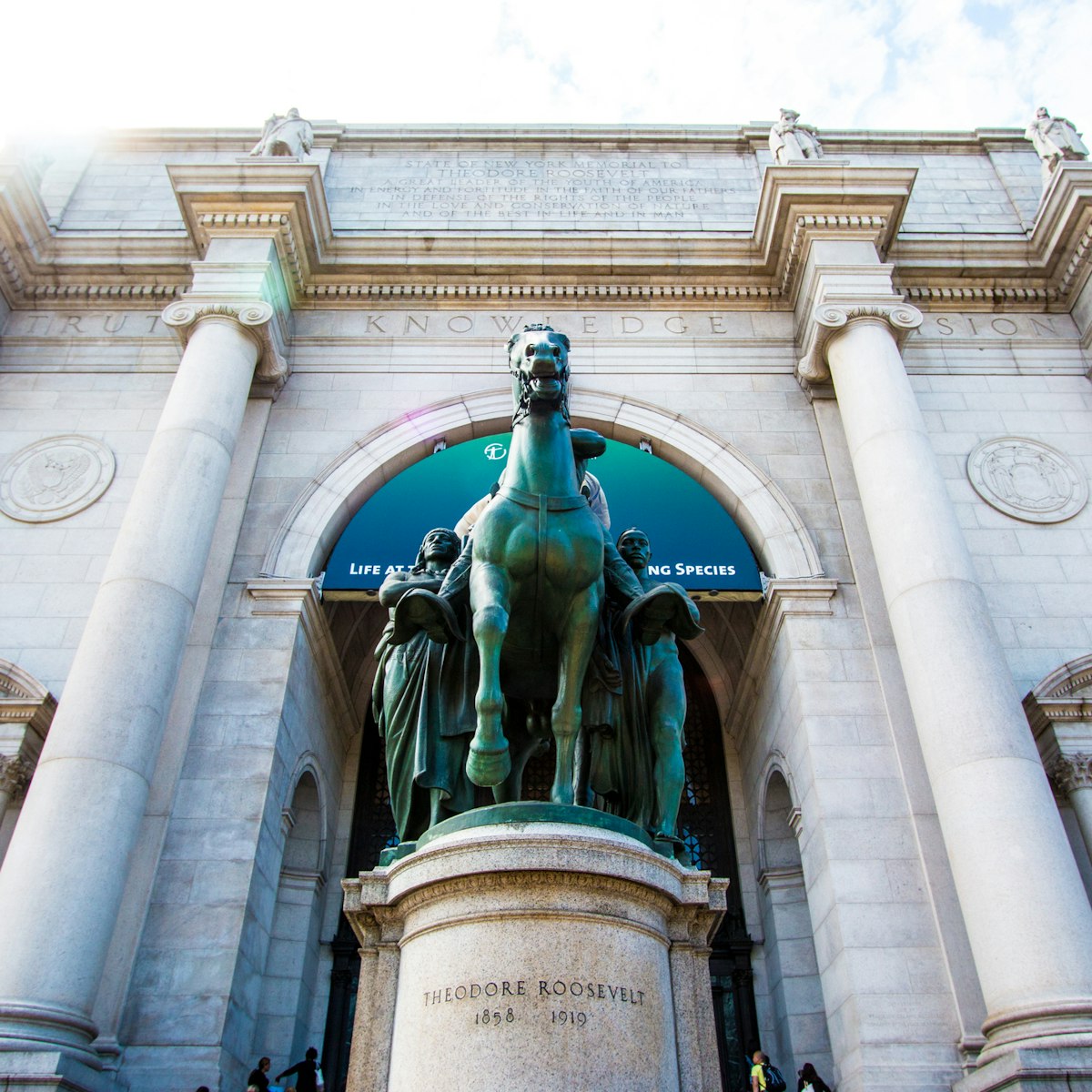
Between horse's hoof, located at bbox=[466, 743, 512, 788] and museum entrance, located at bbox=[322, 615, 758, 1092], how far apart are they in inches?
289

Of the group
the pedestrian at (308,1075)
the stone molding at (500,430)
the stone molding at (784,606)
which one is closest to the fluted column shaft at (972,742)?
the stone molding at (784,606)

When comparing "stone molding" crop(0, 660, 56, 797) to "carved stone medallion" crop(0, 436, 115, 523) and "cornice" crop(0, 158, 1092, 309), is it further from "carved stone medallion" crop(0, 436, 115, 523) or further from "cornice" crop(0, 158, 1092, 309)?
"cornice" crop(0, 158, 1092, 309)

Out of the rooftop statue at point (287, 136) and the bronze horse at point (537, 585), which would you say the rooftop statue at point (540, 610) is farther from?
the rooftop statue at point (287, 136)

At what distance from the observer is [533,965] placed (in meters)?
4.86

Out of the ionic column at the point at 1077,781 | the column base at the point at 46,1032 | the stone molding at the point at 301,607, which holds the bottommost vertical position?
the column base at the point at 46,1032

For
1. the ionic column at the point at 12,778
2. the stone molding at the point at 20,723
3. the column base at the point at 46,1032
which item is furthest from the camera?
the stone molding at the point at 20,723

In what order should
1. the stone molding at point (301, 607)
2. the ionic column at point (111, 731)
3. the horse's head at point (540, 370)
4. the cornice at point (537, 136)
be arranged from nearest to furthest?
the horse's head at point (540, 370), the ionic column at point (111, 731), the stone molding at point (301, 607), the cornice at point (537, 136)

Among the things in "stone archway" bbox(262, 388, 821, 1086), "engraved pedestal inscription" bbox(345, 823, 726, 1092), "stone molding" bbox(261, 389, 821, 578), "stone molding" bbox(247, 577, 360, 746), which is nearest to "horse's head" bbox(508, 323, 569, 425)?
"engraved pedestal inscription" bbox(345, 823, 726, 1092)

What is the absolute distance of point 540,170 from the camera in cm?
1820

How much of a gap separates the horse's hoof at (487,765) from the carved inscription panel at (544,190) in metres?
12.8

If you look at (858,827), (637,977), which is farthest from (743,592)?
(637,977)

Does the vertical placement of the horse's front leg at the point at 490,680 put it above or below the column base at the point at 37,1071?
above

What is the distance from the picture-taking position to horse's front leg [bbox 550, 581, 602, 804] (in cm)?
600

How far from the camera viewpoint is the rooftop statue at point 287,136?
1609cm
